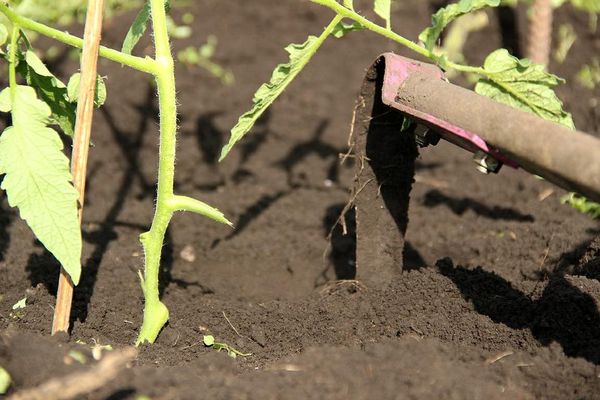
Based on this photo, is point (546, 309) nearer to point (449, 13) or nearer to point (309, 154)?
point (449, 13)

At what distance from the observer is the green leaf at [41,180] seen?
6.27 ft

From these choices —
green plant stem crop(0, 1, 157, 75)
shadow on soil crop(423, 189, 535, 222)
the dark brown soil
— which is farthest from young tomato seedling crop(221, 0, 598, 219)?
shadow on soil crop(423, 189, 535, 222)

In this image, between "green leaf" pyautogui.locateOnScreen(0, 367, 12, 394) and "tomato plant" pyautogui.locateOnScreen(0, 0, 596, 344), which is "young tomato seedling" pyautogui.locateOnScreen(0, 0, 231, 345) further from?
"green leaf" pyautogui.locateOnScreen(0, 367, 12, 394)

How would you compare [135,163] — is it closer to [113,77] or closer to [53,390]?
[113,77]

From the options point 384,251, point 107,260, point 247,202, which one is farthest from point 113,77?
point 384,251

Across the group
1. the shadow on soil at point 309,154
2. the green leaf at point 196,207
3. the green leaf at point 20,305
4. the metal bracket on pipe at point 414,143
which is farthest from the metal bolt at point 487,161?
the shadow on soil at point 309,154

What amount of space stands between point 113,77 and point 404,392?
2961mm

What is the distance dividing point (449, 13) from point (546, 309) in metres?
0.80

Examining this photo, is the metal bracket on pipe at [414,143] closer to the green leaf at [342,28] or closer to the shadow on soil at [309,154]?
the green leaf at [342,28]

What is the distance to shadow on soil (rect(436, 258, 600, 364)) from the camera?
78.4 inches

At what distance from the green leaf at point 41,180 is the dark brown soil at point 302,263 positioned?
0.78 feet

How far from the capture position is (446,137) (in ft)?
6.67

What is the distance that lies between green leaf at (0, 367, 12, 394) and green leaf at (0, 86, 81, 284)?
0.26m

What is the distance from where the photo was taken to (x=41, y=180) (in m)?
1.92
